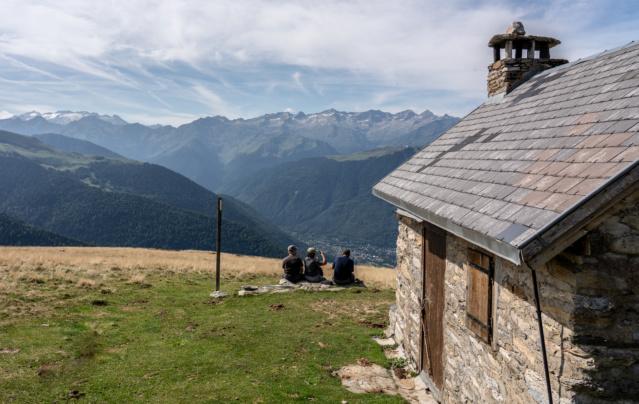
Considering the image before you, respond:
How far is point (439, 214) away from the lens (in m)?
5.83

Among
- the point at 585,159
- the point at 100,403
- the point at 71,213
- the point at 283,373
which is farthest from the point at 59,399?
the point at 71,213

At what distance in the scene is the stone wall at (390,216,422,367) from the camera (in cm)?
851

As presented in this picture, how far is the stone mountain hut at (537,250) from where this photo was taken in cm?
375

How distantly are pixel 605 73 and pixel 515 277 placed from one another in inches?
189

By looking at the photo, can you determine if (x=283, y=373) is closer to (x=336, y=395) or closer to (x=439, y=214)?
(x=336, y=395)

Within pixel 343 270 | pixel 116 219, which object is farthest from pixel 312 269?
pixel 116 219

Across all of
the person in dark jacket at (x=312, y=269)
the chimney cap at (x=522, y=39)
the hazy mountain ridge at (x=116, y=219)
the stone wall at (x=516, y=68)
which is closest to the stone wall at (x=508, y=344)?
the stone wall at (x=516, y=68)

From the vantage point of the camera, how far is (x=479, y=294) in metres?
5.66

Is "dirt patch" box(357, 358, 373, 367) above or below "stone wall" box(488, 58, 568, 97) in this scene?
below

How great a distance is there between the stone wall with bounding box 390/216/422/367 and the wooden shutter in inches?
96.5

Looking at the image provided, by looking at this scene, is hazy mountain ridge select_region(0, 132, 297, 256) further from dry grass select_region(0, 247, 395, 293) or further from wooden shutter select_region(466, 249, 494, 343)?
wooden shutter select_region(466, 249, 494, 343)

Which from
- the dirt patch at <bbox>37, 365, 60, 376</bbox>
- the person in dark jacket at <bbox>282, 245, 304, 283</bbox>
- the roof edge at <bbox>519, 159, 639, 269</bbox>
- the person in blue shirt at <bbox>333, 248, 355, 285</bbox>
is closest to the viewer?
the roof edge at <bbox>519, 159, 639, 269</bbox>

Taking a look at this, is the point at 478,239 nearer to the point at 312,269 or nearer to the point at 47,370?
the point at 47,370

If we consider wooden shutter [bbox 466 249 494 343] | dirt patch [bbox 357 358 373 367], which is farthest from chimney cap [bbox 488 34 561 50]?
dirt patch [bbox 357 358 373 367]
